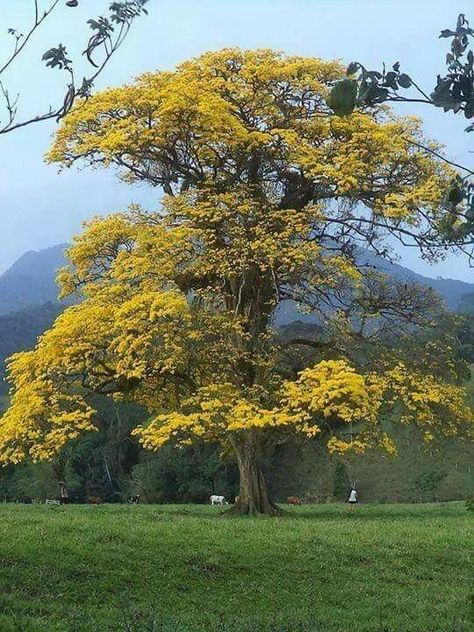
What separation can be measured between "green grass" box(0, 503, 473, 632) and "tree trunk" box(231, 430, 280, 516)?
5.31 m

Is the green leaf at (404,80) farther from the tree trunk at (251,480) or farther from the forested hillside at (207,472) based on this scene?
the forested hillside at (207,472)

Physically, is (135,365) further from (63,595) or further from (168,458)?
(168,458)

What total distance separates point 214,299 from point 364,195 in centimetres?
497

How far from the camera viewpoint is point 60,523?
46.6 feet

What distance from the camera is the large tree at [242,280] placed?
59.9 ft

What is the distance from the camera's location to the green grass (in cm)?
834

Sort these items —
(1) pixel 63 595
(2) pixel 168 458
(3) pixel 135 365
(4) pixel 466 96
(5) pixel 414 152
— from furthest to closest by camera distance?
(2) pixel 168 458 < (5) pixel 414 152 < (3) pixel 135 365 < (1) pixel 63 595 < (4) pixel 466 96

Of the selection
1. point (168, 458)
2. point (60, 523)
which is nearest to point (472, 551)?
point (60, 523)

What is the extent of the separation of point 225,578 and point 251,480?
33.3ft

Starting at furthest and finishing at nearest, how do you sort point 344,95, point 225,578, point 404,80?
point 225,578 < point 404,80 < point 344,95

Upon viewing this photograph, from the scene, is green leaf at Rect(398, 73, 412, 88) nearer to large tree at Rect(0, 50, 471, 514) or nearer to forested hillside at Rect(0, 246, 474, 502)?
large tree at Rect(0, 50, 471, 514)

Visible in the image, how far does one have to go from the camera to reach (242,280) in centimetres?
2067

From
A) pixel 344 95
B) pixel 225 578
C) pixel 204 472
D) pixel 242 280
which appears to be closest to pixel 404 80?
pixel 344 95

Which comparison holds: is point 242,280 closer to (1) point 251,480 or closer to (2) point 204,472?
(1) point 251,480
